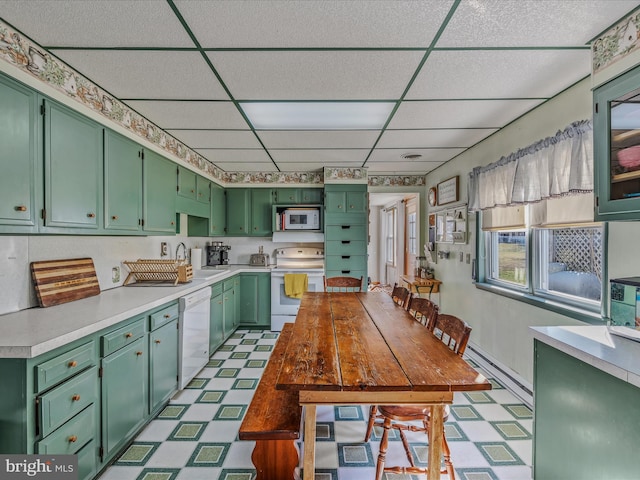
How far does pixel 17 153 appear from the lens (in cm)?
158

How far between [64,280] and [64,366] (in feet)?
2.83

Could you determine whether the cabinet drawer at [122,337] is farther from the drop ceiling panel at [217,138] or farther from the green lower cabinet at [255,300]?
the green lower cabinet at [255,300]

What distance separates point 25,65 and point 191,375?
2515 mm

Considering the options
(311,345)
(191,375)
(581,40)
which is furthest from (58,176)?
(581,40)

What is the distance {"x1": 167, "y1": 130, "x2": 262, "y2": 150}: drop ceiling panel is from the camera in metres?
3.09

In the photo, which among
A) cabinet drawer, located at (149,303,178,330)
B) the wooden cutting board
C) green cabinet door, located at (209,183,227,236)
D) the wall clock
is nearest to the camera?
the wooden cutting board

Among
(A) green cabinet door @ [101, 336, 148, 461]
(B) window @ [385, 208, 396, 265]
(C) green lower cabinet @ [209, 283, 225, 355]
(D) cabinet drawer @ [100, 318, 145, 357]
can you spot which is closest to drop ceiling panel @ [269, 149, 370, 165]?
(C) green lower cabinet @ [209, 283, 225, 355]

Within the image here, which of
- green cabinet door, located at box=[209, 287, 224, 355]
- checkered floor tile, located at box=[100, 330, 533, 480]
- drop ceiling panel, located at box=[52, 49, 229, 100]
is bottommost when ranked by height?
checkered floor tile, located at box=[100, 330, 533, 480]

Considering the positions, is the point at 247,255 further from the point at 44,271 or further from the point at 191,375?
the point at 44,271

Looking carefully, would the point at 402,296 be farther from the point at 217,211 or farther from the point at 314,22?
the point at 217,211

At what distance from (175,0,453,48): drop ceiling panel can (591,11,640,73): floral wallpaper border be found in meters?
0.91

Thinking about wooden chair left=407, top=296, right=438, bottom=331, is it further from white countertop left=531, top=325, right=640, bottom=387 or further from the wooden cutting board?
the wooden cutting board

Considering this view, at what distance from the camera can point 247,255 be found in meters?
5.16

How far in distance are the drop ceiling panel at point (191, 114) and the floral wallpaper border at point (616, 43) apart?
2.31 metres
